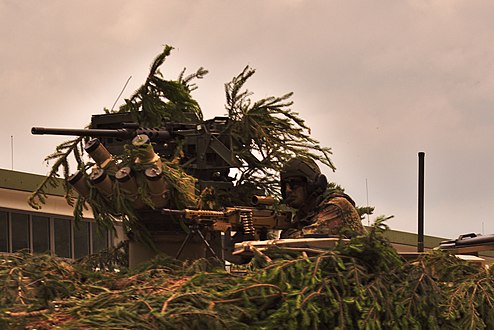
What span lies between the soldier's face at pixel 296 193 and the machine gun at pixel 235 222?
15 cm

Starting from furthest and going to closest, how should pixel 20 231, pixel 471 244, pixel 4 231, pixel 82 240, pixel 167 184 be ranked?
pixel 82 240
pixel 20 231
pixel 4 231
pixel 471 244
pixel 167 184

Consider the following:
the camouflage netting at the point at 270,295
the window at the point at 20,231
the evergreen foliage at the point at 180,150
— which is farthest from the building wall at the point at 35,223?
the camouflage netting at the point at 270,295

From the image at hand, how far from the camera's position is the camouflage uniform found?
802 cm

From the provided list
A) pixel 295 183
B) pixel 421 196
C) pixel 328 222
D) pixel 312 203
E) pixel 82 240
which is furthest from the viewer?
pixel 82 240

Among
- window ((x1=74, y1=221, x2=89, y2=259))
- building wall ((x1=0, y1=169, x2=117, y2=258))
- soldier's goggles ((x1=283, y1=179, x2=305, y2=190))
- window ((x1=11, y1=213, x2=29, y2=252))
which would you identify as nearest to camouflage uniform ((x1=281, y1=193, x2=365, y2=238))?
soldier's goggles ((x1=283, y1=179, x2=305, y2=190))

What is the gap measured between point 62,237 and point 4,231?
2.10m

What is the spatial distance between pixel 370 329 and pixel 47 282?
2.12 meters

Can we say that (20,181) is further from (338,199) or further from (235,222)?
(338,199)

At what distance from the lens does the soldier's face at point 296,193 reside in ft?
27.6

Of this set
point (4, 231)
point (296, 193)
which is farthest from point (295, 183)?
point (4, 231)

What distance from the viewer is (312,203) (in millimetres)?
8336

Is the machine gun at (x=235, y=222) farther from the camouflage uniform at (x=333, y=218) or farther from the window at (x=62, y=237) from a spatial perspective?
the window at (x=62, y=237)

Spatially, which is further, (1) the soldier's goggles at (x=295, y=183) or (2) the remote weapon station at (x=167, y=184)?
(1) the soldier's goggles at (x=295, y=183)

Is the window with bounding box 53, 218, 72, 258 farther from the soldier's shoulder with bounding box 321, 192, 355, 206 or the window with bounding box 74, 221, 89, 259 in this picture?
the soldier's shoulder with bounding box 321, 192, 355, 206
